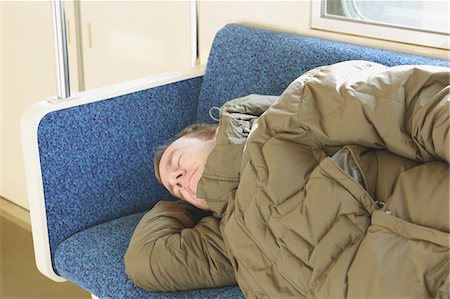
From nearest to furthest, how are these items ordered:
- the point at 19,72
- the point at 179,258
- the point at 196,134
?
the point at 179,258 < the point at 196,134 < the point at 19,72

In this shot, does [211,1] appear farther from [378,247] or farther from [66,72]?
[378,247]

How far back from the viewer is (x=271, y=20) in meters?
2.06

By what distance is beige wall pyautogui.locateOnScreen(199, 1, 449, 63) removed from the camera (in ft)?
6.06

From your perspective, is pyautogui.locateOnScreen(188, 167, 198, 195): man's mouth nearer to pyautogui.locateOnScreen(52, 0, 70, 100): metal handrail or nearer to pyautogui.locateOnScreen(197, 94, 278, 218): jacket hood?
pyautogui.locateOnScreen(197, 94, 278, 218): jacket hood

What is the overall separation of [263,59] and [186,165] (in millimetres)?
350

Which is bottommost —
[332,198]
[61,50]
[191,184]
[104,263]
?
[104,263]

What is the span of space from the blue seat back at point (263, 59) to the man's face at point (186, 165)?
237 mm

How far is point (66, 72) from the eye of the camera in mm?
1806

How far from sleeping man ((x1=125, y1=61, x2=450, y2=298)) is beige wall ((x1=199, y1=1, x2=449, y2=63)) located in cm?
35

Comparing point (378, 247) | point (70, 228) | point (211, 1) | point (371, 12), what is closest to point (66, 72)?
point (70, 228)

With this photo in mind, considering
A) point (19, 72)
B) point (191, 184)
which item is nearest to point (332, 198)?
point (191, 184)

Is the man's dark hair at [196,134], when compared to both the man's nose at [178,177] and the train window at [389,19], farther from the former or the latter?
the train window at [389,19]

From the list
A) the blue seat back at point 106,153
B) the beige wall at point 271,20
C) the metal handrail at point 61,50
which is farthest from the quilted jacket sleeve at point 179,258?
the beige wall at point 271,20

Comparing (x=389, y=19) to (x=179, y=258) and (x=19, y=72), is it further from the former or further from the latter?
(x=19, y=72)
